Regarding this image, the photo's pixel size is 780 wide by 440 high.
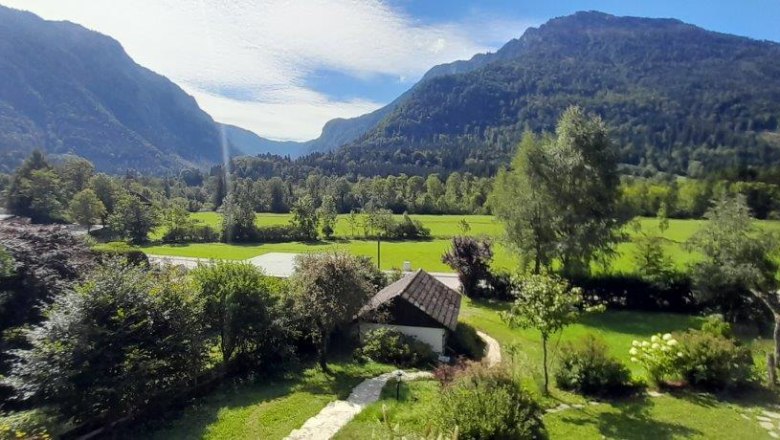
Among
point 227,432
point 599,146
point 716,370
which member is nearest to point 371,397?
point 227,432

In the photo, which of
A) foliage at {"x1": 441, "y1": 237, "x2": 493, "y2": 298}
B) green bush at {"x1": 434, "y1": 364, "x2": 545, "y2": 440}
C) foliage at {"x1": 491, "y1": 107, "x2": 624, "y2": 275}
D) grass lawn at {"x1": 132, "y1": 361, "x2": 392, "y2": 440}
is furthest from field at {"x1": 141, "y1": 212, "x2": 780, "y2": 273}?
green bush at {"x1": 434, "y1": 364, "x2": 545, "y2": 440}

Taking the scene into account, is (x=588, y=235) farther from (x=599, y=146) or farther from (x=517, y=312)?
(x=517, y=312)

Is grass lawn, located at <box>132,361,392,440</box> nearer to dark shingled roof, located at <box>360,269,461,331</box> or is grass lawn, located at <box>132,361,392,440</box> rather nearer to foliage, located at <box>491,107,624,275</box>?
dark shingled roof, located at <box>360,269,461,331</box>

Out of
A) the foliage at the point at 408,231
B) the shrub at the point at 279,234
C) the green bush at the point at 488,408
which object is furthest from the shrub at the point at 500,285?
the shrub at the point at 279,234

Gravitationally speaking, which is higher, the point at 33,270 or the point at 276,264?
the point at 33,270

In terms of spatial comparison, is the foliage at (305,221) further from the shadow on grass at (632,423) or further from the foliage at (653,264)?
the shadow on grass at (632,423)

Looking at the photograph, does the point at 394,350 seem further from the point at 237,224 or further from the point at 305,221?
the point at 237,224

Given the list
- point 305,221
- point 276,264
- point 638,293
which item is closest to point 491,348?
point 638,293
